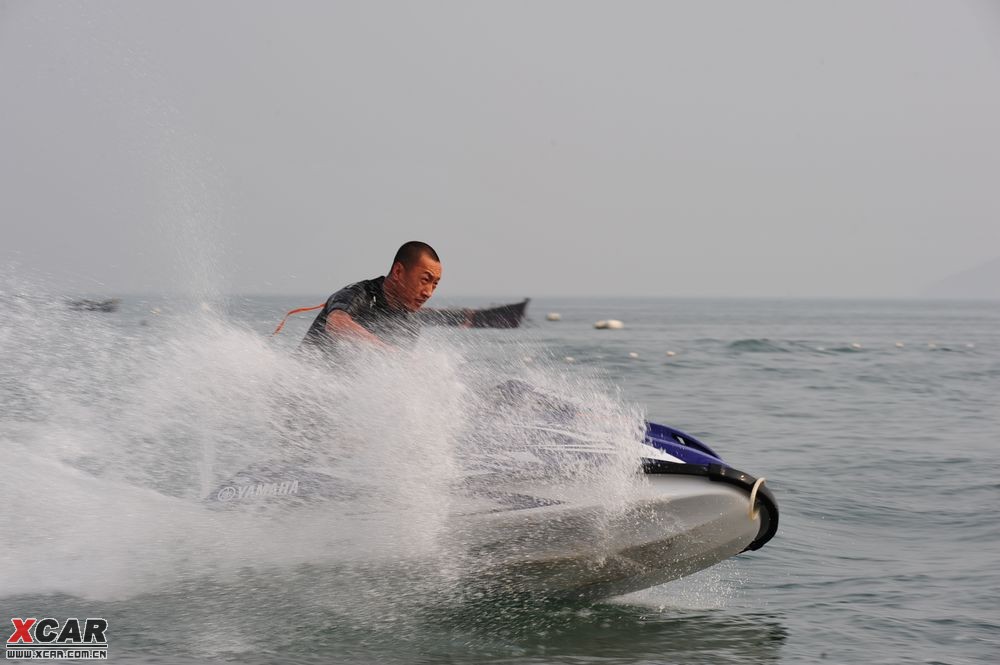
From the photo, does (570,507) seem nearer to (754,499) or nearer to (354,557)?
(754,499)

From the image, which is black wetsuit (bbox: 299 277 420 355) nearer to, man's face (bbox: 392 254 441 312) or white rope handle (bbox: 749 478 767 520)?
man's face (bbox: 392 254 441 312)

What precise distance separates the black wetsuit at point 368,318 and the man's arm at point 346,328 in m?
0.03

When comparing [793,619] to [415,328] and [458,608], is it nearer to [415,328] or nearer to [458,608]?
[458,608]

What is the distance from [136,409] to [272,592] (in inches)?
84.6

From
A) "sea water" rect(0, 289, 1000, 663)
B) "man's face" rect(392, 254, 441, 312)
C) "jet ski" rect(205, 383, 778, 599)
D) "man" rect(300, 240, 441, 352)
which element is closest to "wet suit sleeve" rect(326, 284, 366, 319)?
Result: "man" rect(300, 240, 441, 352)

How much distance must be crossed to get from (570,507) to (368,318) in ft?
4.99

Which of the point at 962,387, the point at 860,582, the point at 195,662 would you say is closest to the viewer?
the point at 195,662

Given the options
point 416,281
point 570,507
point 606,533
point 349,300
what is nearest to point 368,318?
point 349,300

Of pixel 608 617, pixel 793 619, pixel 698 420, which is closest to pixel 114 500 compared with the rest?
pixel 608 617

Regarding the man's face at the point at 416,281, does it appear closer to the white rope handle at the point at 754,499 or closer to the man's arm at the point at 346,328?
the man's arm at the point at 346,328

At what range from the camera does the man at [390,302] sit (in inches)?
210

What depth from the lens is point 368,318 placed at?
17.8 feet

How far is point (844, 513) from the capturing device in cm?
812

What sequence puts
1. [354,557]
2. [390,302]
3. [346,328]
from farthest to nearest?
[390,302]
[346,328]
[354,557]
